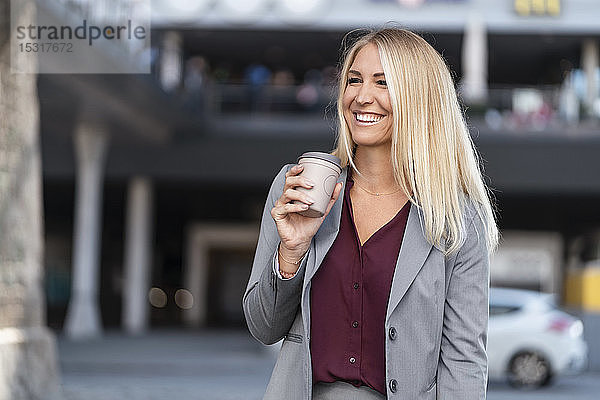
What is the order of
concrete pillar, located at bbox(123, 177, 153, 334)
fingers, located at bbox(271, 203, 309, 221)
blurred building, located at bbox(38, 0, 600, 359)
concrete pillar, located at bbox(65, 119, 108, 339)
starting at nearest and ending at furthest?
fingers, located at bbox(271, 203, 309, 221) < concrete pillar, located at bbox(65, 119, 108, 339) < blurred building, located at bbox(38, 0, 600, 359) < concrete pillar, located at bbox(123, 177, 153, 334)

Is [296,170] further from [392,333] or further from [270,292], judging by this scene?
[392,333]

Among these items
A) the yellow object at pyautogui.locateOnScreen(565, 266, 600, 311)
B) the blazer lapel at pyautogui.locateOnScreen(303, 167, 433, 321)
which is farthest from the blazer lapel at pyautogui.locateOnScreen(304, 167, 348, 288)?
the yellow object at pyautogui.locateOnScreen(565, 266, 600, 311)

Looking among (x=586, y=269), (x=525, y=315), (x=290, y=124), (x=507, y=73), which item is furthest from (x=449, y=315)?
(x=507, y=73)

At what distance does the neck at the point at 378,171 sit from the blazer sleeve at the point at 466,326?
0.85ft

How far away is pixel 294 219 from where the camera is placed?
249 centimetres

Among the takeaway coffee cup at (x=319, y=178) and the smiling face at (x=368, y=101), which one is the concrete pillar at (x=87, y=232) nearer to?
the smiling face at (x=368, y=101)

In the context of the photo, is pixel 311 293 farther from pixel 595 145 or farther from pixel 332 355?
pixel 595 145

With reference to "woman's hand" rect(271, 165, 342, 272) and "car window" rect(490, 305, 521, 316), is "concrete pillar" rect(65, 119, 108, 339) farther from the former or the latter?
"woman's hand" rect(271, 165, 342, 272)

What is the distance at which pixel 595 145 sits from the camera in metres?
24.1

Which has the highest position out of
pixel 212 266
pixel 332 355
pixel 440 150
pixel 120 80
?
pixel 120 80

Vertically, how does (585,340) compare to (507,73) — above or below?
below

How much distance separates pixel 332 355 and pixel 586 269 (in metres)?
17.6

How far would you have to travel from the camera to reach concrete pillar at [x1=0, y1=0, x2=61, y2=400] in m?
8.34

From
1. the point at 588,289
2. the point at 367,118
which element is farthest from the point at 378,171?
the point at 588,289
